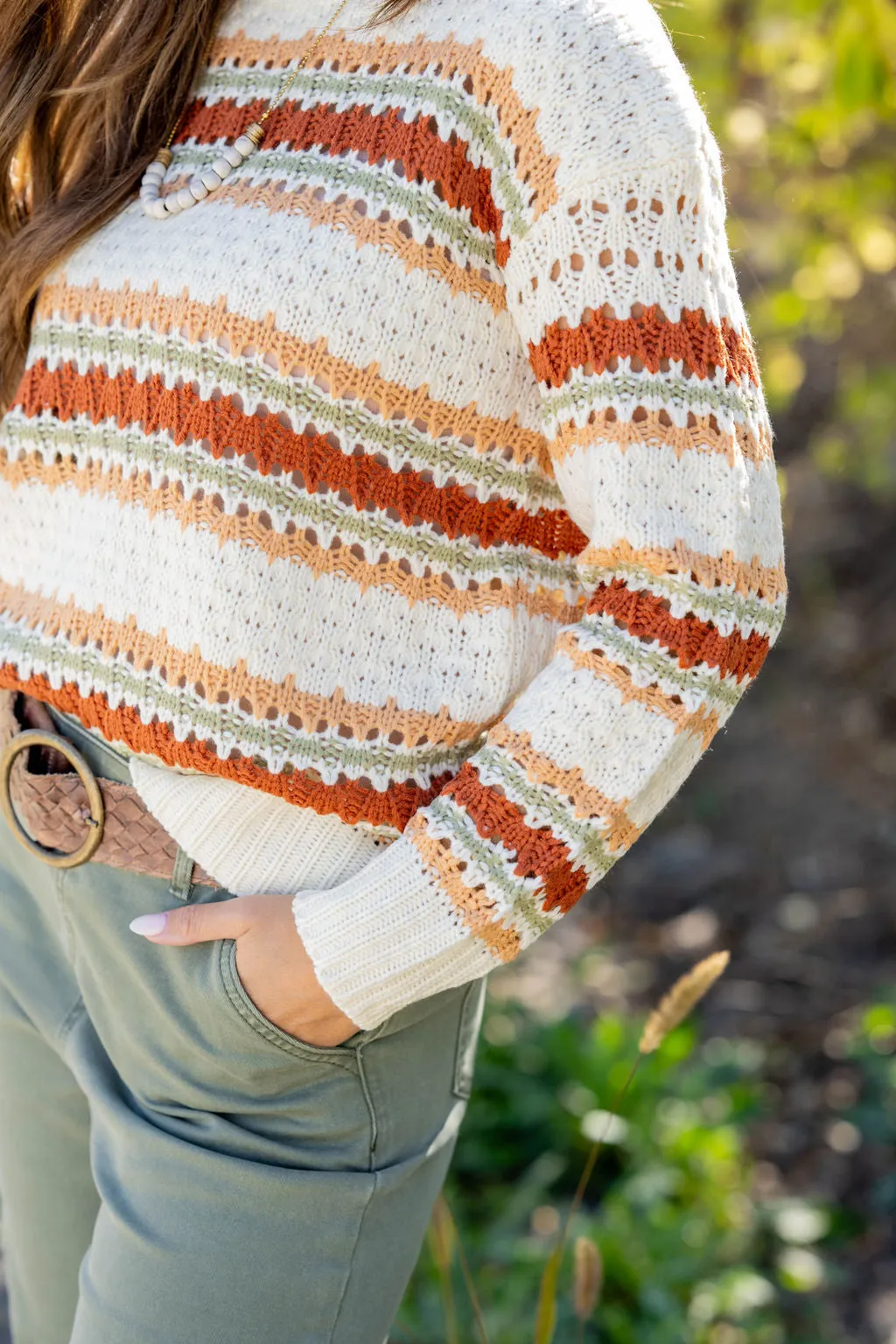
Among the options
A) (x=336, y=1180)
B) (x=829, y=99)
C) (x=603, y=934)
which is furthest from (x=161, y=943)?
(x=603, y=934)

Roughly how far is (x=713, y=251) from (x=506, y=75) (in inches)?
9.8

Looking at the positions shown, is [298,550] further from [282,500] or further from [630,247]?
[630,247]

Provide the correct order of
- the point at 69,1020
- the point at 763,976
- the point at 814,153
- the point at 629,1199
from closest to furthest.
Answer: the point at 69,1020 < the point at 629,1199 < the point at 814,153 < the point at 763,976

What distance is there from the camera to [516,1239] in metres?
2.68

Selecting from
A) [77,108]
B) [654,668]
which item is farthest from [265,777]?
[77,108]

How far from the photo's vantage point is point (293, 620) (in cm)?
131

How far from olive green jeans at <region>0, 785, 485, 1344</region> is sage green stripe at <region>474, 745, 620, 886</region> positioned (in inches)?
11.0

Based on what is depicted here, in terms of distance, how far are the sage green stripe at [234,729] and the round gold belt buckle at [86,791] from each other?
0.07m

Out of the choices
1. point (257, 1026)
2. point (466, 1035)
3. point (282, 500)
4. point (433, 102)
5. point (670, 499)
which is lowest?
point (466, 1035)

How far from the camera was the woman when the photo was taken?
1213mm

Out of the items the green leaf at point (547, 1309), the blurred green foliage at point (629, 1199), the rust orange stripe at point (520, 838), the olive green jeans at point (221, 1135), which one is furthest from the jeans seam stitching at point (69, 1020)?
the blurred green foliage at point (629, 1199)

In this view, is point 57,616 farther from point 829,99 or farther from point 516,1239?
point 829,99

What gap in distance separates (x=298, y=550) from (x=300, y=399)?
5.7 inches

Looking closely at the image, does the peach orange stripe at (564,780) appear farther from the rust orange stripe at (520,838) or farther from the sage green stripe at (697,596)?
the sage green stripe at (697,596)
